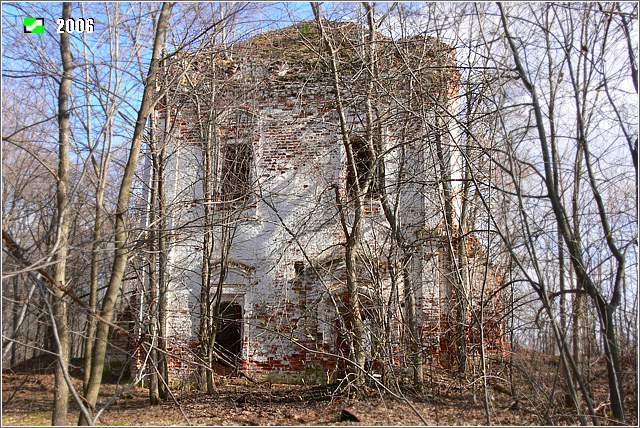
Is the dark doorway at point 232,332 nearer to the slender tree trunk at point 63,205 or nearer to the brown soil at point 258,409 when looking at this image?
the brown soil at point 258,409

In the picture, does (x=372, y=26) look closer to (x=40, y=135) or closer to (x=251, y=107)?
(x=251, y=107)

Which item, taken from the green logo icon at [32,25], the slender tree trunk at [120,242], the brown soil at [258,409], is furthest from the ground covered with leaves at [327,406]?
the green logo icon at [32,25]

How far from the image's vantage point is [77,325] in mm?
6699

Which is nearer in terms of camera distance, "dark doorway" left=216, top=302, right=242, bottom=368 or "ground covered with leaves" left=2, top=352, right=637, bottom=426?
"ground covered with leaves" left=2, top=352, right=637, bottom=426

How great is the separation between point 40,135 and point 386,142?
496cm

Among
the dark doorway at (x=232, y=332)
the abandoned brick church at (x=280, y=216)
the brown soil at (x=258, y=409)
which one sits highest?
the abandoned brick church at (x=280, y=216)

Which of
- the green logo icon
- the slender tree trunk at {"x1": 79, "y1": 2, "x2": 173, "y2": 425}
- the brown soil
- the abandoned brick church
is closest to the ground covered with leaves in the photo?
the brown soil

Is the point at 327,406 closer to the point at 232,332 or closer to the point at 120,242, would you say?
the point at 232,332

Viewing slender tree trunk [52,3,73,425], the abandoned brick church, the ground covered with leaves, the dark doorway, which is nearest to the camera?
slender tree trunk [52,3,73,425]

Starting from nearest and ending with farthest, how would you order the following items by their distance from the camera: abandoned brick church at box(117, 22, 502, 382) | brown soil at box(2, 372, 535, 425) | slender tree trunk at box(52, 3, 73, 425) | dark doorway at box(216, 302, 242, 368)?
slender tree trunk at box(52, 3, 73, 425), brown soil at box(2, 372, 535, 425), abandoned brick church at box(117, 22, 502, 382), dark doorway at box(216, 302, 242, 368)

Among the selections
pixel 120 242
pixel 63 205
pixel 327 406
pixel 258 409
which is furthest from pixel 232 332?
pixel 63 205

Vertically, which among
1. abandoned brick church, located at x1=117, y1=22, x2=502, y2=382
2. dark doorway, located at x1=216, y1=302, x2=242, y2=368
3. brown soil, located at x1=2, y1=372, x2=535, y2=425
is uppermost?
abandoned brick church, located at x1=117, y1=22, x2=502, y2=382

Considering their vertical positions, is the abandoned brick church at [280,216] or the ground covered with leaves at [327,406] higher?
the abandoned brick church at [280,216]

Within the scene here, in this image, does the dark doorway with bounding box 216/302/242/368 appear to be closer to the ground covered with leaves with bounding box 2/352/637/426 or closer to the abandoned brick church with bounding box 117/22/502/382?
the abandoned brick church with bounding box 117/22/502/382
